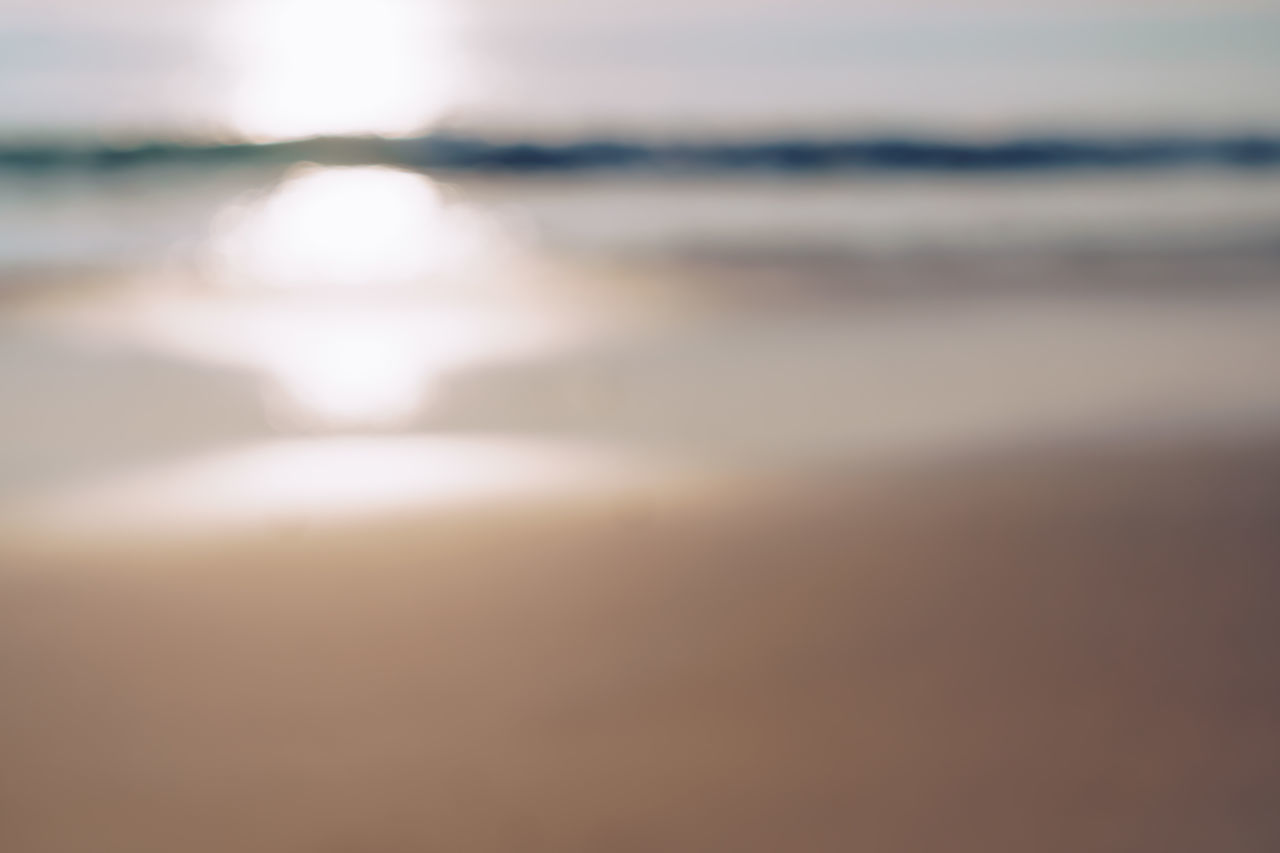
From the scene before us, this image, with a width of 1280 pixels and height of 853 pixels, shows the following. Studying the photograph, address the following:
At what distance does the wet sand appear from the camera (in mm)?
1521

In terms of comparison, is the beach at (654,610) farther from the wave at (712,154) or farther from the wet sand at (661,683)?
the wave at (712,154)

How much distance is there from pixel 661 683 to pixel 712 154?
7.22m

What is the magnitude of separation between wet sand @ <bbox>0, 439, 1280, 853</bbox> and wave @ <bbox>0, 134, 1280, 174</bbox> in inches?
241

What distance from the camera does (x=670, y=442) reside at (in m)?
3.10

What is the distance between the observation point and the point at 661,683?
1.85 meters

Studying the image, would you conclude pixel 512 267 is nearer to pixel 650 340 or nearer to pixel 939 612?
pixel 650 340

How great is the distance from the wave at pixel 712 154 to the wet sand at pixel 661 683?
6.13 meters

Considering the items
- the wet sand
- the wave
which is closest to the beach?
the wet sand

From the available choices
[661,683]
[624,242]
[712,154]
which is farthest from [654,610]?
[712,154]

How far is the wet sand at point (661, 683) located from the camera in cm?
152

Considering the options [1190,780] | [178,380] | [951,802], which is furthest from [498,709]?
[178,380]

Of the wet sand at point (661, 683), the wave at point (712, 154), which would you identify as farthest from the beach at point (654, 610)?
the wave at point (712, 154)

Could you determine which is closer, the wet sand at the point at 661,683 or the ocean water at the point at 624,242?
the wet sand at the point at 661,683

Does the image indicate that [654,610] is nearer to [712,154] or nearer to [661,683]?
[661,683]
